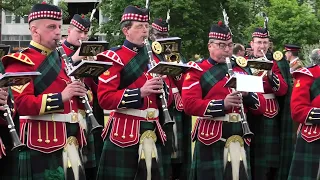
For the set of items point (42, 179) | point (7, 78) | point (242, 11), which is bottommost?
point (42, 179)

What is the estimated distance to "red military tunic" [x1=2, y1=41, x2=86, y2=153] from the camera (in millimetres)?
5738

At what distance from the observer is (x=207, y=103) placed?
23.2 ft

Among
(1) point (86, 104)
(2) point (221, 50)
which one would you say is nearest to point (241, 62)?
(2) point (221, 50)

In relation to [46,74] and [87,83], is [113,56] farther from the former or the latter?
[87,83]

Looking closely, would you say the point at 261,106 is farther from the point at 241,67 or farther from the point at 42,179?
the point at 42,179

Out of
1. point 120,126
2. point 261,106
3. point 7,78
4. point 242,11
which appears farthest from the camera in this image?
point 242,11

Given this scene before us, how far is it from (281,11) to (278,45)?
222 cm

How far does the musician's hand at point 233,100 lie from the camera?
690 centimetres

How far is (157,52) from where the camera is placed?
7.48 meters

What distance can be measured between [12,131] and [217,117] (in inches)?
99.0

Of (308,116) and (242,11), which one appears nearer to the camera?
(308,116)

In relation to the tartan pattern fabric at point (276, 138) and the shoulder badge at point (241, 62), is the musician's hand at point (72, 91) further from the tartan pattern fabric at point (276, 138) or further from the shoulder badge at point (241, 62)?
the tartan pattern fabric at point (276, 138)

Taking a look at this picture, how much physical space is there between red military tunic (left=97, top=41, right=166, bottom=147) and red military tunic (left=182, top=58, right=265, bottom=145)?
0.55 m

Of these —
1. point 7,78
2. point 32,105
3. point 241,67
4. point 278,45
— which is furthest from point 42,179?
point 278,45
